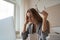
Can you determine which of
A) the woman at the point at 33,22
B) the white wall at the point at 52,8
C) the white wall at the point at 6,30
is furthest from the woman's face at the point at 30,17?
the white wall at the point at 6,30

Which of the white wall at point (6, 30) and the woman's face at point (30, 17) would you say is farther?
the woman's face at point (30, 17)

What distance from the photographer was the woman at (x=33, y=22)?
2.01 meters

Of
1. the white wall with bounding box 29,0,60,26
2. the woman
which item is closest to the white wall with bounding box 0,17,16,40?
the woman

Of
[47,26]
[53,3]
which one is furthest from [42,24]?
[53,3]

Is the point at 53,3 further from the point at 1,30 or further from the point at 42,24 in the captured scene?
the point at 1,30

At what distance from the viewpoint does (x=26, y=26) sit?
215 cm

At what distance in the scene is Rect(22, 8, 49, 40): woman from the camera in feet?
6.58

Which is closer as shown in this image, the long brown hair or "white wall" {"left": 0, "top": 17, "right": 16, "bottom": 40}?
"white wall" {"left": 0, "top": 17, "right": 16, "bottom": 40}

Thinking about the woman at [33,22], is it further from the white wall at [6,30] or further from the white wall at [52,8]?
the white wall at [6,30]

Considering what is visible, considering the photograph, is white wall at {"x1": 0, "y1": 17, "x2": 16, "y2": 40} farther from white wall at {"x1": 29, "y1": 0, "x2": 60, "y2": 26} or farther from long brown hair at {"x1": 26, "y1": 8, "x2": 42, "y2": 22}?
white wall at {"x1": 29, "y1": 0, "x2": 60, "y2": 26}

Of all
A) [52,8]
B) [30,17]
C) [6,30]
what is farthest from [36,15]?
[6,30]

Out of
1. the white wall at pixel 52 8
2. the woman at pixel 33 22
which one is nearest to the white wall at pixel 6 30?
the woman at pixel 33 22

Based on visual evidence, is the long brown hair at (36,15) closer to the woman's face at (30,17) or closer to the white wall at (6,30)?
the woman's face at (30,17)

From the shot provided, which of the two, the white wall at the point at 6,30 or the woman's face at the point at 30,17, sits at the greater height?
the woman's face at the point at 30,17
